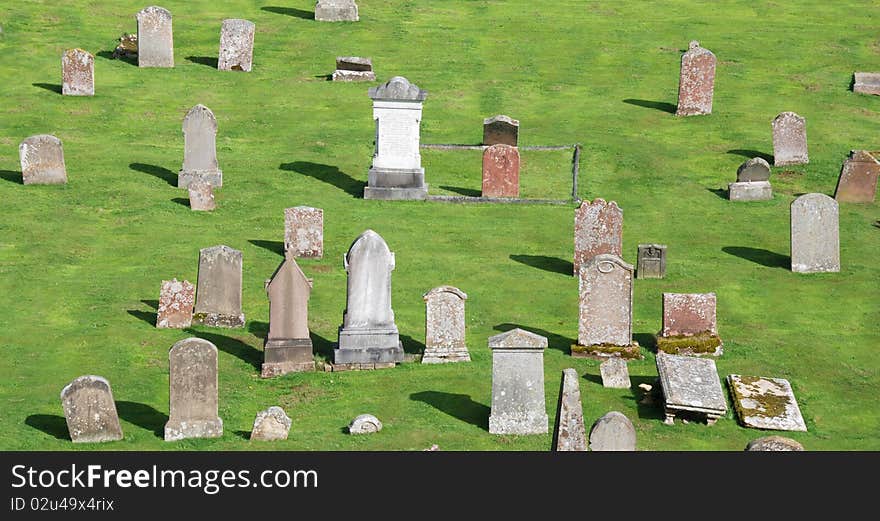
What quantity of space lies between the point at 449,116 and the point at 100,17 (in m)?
14.4

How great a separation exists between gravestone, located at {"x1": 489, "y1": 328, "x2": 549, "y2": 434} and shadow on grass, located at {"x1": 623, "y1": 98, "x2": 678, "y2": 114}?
74.0 ft

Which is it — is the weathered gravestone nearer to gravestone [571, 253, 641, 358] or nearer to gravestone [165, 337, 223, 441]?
gravestone [571, 253, 641, 358]

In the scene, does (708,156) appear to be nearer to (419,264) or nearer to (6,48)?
(419,264)

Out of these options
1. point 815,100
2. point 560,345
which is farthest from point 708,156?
point 560,345

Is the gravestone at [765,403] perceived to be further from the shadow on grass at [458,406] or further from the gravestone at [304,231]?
the gravestone at [304,231]

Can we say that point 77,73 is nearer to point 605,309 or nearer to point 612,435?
point 605,309

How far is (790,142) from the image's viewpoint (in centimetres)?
4047

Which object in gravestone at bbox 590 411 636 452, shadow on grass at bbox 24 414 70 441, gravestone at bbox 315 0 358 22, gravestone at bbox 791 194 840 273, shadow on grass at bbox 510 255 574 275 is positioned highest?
gravestone at bbox 315 0 358 22

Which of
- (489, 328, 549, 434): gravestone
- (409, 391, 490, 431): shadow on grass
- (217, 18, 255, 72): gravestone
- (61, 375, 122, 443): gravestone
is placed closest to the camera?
(61, 375, 122, 443): gravestone

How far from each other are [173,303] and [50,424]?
4776mm

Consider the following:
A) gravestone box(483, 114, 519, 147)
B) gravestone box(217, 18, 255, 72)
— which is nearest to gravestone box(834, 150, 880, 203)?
gravestone box(483, 114, 519, 147)

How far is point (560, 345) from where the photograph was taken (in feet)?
92.4

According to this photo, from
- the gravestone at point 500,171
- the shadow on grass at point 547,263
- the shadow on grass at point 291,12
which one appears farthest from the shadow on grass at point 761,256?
the shadow on grass at point 291,12

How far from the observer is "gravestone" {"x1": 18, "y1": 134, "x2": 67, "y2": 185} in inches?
1464
